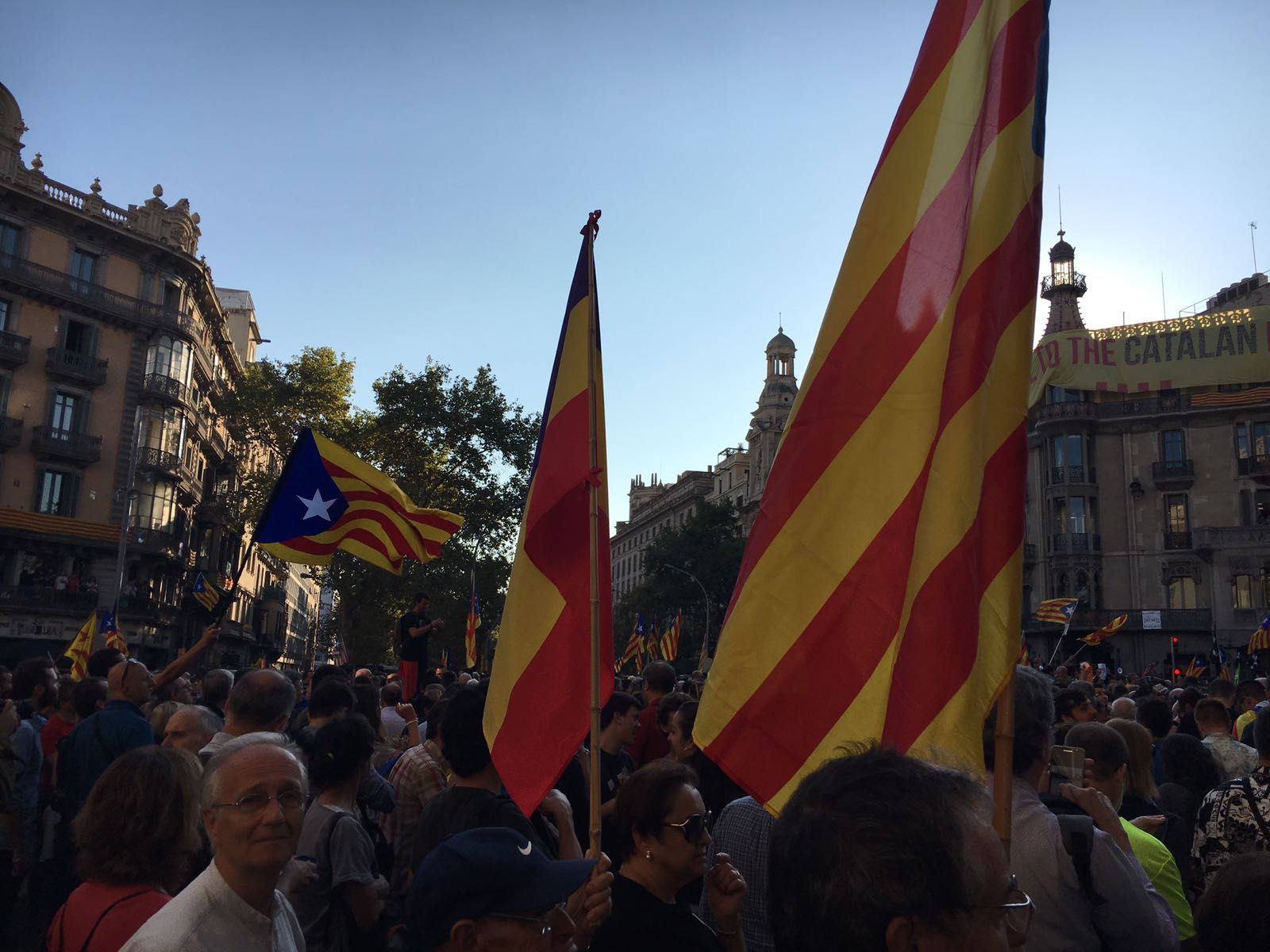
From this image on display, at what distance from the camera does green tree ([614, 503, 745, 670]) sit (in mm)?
63094

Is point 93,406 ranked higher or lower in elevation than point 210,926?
higher

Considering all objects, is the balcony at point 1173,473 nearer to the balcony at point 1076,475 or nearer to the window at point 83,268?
the balcony at point 1076,475

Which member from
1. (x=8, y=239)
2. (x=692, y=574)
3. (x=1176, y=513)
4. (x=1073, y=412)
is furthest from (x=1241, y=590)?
(x=8, y=239)

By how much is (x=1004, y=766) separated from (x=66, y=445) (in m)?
39.8

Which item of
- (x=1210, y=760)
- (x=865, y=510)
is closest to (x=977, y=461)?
(x=865, y=510)

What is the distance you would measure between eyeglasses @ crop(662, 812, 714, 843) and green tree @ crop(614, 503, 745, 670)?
58.4 metres

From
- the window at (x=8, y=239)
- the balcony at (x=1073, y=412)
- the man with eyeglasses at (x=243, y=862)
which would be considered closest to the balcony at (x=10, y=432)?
the window at (x=8, y=239)

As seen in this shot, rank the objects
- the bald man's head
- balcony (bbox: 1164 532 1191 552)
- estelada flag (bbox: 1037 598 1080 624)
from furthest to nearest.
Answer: balcony (bbox: 1164 532 1191 552)
estelada flag (bbox: 1037 598 1080 624)
the bald man's head

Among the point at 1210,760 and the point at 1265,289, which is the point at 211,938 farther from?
the point at 1265,289

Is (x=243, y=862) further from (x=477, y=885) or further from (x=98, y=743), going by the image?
(x=98, y=743)

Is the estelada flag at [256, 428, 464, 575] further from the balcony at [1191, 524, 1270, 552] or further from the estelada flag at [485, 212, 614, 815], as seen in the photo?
the balcony at [1191, 524, 1270, 552]

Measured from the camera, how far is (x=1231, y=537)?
140ft

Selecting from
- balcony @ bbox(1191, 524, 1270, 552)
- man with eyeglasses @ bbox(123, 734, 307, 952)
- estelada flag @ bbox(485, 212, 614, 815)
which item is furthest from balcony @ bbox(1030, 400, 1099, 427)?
man with eyeglasses @ bbox(123, 734, 307, 952)

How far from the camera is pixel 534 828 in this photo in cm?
414
